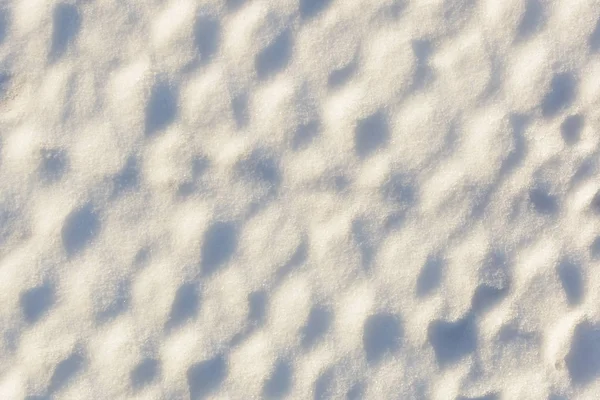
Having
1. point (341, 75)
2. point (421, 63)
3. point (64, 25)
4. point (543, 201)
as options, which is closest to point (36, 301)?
point (64, 25)

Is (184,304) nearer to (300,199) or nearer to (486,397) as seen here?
(300,199)

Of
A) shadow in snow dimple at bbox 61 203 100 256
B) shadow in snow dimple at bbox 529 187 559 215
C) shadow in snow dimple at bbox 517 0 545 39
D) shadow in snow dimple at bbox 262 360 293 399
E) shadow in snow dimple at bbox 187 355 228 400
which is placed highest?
shadow in snow dimple at bbox 61 203 100 256

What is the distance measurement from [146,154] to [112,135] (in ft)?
0.29

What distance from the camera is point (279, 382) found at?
1.50 metres

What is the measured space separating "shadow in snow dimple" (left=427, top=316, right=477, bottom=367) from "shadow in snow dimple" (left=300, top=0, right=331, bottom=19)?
0.79 meters

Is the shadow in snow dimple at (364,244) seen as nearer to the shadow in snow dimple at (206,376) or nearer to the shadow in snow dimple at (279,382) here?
the shadow in snow dimple at (279,382)

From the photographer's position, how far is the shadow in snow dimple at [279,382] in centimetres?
150

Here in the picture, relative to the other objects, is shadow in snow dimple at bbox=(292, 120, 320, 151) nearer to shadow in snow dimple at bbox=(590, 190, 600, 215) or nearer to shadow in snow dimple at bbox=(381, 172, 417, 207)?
shadow in snow dimple at bbox=(381, 172, 417, 207)

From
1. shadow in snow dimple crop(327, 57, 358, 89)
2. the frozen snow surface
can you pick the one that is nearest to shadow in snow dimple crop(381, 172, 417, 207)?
the frozen snow surface

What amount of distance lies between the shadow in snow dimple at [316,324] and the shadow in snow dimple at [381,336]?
9 centimetres

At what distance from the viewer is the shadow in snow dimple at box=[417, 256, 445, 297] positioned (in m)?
1.52

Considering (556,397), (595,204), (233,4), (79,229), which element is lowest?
(556,397)

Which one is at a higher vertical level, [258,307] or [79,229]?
[79,229]

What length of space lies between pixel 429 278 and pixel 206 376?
1.89 ft
